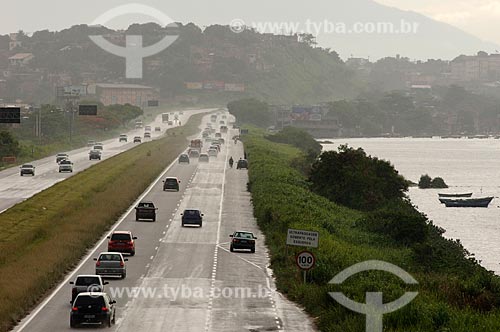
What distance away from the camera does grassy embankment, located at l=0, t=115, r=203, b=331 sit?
5134 cm

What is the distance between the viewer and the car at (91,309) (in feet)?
138

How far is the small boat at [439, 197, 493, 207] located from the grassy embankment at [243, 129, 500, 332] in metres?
47.7

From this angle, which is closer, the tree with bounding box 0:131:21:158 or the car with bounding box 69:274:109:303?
the car with bounding box 69:274:109:303

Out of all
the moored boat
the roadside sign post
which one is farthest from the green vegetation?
the roadside sign post

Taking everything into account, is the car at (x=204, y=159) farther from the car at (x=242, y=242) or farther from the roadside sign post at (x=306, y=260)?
the roadside sign post at (x=306, y=260)

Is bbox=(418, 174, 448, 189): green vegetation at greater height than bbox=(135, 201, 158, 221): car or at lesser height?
lesser

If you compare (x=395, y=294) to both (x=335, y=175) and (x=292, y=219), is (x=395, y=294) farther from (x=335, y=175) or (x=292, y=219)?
A: (x=335, y=175)

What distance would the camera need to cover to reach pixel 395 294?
149 feet

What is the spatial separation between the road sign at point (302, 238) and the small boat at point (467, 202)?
10549 centimetres

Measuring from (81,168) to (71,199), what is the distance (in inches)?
1857

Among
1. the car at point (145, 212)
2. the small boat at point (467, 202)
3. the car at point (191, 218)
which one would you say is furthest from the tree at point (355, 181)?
the car at point (191, 218)

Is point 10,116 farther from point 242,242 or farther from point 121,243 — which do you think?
point 121,243

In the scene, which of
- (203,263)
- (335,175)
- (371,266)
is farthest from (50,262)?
(335,175)

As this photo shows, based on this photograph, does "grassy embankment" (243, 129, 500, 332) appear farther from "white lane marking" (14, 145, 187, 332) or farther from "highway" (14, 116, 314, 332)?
"white lane marking" (14, 145, 187, 332)
